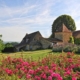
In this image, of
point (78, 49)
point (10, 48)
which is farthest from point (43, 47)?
point (78, 49)

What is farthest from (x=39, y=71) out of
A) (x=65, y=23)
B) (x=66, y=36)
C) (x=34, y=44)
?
(x=65, y=23)

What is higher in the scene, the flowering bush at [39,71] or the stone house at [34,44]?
the stone house at [34,44]

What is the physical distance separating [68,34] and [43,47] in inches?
404

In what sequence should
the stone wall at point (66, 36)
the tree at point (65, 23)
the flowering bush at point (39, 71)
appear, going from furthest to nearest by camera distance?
1. the tree at point (65, 23)
2. the stone wall at point (66, 36)
3. the flowering bush at point (39, 71)

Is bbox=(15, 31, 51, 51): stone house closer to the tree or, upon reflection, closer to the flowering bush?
the tree

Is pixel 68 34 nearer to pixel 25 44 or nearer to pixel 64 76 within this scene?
pixel 25 44

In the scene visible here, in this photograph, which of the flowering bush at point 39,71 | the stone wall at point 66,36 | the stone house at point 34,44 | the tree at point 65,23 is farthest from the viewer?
the tree at point 65,23

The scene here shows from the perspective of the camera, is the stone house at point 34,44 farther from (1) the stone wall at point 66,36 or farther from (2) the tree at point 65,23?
(2) the tree at point 65,23

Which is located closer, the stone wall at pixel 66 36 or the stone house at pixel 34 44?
the stone house at pixel 34 44

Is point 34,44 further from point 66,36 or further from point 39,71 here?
point 39,71

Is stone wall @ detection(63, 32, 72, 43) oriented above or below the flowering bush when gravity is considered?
above

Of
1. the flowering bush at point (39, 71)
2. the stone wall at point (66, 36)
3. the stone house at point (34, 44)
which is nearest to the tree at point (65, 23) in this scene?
the stone wall at point (66, 36)

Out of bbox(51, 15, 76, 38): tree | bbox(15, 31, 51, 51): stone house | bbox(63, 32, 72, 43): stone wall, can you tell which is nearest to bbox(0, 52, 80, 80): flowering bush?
Result: bbox(15, 31, 51, 51): stone house

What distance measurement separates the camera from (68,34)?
63.0 metres
